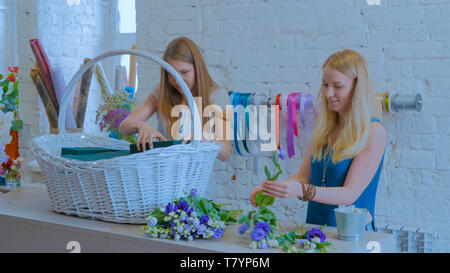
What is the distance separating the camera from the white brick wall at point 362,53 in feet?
6.98

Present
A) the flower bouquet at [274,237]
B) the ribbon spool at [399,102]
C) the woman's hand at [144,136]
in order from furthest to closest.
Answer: the ribbon spool at [399,102] → the woman's hand at [144,136] → the flower bouquet at [274,237]

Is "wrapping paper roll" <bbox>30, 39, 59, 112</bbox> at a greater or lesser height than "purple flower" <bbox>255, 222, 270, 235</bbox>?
greater

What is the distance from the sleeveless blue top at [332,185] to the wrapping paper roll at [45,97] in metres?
1.87

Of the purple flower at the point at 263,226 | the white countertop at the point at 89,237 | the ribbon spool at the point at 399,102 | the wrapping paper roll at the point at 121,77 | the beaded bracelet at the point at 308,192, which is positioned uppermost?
the wrapping paper roll at the point at 121,77

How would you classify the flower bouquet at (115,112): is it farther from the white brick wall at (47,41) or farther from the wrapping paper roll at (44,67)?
the white brick wall at (47,41)

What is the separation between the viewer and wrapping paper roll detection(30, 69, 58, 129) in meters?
3.14

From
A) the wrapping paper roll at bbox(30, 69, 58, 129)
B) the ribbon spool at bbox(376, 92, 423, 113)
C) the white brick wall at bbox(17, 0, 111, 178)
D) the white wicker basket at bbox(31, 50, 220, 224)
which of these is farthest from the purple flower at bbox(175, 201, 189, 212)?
the white brick wall at bbox(17, 0, 111, 178)

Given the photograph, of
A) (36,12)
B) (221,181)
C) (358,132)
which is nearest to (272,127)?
(221,181)

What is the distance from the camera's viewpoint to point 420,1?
7.02 ft

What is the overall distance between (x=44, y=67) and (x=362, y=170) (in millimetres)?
2106

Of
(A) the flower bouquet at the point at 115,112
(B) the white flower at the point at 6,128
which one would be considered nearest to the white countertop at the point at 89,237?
(A) the flower bouquet at the point at 115,112

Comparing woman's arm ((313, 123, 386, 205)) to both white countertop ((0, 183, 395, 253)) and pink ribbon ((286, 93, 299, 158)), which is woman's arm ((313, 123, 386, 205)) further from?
pink ribbon ((286, 93, 299, 158))

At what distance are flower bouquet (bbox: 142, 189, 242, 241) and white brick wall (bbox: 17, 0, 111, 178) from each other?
7.12 feet
